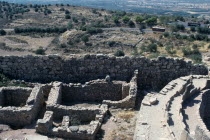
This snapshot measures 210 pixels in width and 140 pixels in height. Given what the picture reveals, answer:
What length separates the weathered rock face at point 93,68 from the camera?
16.6 m

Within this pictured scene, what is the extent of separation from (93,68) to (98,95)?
6.02ft

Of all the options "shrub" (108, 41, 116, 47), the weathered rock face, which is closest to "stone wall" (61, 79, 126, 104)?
the weathered rock face

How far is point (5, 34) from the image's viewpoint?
62656 mm

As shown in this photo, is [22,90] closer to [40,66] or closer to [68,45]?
[40,66]

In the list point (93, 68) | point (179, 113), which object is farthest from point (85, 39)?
point (179, 113)

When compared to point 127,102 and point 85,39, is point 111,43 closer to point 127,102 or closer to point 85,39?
point 85,39

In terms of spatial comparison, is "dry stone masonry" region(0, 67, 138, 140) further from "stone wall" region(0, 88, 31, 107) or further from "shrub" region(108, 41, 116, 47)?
"shrub" region(108, 41, 116, 47)

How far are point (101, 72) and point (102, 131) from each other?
17.3 ft

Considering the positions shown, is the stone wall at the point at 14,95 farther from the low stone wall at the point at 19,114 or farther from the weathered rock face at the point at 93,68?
the weathered rock face at the point at 93,68

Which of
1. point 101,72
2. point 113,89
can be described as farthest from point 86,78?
point 113,89

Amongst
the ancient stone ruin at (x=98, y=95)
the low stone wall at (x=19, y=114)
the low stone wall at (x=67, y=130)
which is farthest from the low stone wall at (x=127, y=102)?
the low stone wall at (x=19, y=114)

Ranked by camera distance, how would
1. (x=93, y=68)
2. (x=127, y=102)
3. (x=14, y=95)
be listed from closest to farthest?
(x=127, y=102) → (x=14, y=95) → (x=93, y=68)

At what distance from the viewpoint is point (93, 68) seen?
16.8 metres

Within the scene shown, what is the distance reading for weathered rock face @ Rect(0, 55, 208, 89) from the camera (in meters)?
16.6
